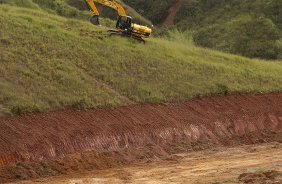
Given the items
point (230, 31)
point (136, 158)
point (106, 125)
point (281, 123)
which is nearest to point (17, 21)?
point (106, 125)

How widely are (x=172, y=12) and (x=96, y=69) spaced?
36.9m

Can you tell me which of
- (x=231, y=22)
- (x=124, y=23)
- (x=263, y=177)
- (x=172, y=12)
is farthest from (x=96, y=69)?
(x=172, y=12)

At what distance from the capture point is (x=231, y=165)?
20688 millimetres

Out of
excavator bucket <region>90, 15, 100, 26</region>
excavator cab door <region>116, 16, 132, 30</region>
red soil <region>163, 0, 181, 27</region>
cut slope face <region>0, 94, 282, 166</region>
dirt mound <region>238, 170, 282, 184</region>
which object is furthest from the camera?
red soil <region>163, 0, 181, 27</region>

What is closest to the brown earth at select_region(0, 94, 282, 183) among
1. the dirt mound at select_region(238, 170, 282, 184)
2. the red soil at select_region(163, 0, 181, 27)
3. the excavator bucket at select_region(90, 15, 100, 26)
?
the dirt mound at select_region(238, 170, 282, 184)

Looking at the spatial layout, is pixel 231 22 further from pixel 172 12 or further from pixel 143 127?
pixel 143 127

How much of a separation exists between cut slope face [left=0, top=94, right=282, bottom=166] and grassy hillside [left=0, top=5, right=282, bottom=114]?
0.75 meters

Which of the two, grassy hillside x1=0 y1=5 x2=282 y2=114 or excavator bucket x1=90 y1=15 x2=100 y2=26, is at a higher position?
excavator bucket x1=90 y1=15 x2=100 y2=26

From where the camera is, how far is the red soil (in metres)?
63.0

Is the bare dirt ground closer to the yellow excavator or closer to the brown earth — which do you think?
the brown earth

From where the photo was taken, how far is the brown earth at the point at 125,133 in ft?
67.2

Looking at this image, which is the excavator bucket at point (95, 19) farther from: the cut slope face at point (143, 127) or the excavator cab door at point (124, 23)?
the cut slope face at point (143, 127)

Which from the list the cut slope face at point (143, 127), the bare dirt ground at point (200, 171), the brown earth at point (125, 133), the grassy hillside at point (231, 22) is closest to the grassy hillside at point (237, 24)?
the grassy hillside at point (231, 22)

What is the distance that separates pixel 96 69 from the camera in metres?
29.2
